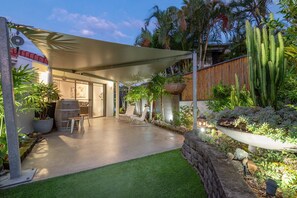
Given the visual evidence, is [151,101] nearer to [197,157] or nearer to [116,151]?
[116,151]

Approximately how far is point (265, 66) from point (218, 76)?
2603mm

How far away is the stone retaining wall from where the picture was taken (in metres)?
1.51

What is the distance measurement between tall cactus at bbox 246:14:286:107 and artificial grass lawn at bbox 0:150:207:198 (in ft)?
5.34

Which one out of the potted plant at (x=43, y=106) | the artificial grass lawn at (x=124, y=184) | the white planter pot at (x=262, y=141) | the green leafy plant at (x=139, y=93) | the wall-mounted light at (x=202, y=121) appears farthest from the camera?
the green leafy plant at (x=139, y=93)

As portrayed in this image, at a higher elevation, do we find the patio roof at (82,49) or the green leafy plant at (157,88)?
the patio roof at (82,49)

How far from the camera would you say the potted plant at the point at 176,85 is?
6.58m

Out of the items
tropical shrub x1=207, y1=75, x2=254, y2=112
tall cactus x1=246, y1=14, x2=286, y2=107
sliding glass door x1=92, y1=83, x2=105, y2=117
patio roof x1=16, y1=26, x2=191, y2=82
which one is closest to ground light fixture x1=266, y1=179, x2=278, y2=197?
tall cactus x1=246, y1=14, x2=286, y2=107

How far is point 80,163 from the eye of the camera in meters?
3.22

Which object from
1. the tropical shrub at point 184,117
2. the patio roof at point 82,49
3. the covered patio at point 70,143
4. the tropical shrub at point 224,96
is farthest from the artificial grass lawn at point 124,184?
the tropical shrub at point 184,117

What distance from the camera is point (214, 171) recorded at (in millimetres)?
1924

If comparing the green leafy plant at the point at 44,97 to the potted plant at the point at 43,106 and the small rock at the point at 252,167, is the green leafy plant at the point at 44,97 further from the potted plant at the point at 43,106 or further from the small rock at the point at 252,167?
the small rock at the point at 252,167

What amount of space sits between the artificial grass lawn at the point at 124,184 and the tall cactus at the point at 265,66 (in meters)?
1.63

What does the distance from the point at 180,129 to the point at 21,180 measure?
462 centimetres

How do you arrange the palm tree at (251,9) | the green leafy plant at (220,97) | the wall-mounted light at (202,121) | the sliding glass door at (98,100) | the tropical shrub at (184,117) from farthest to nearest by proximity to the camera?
the sliding glass door at (98,100) → the palm tree at (251,9) → the tropical shrub at (184,117) → the wall-mounted light at (202,121) → the green leafy plant at (220,97)
